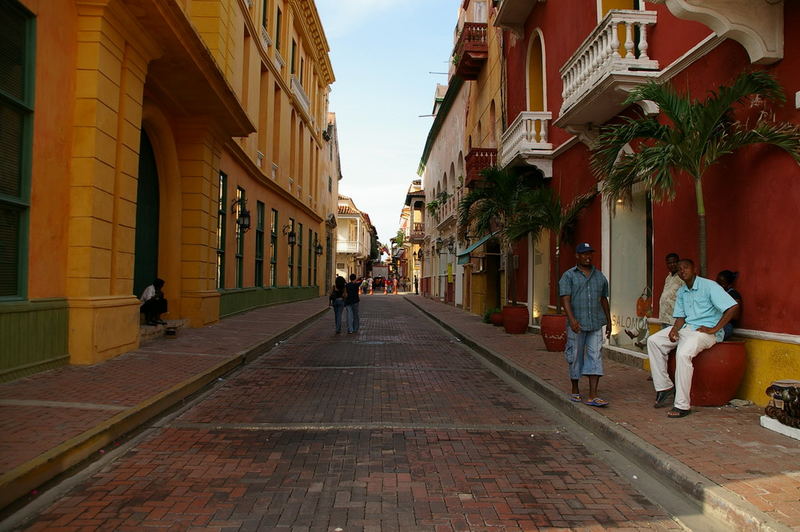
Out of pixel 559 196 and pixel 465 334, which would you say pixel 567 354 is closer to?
pixel 559 196

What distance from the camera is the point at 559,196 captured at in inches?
533

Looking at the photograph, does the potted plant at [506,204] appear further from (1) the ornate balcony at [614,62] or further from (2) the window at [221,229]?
(2) the window at [221,229]

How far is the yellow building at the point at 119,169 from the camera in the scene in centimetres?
748

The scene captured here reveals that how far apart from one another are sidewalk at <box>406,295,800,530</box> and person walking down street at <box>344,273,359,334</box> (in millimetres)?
8016

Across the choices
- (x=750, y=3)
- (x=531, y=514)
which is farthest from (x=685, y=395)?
(x=750, y=3)

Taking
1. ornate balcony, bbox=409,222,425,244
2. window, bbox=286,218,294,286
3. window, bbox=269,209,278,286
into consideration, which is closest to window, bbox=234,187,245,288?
window, bbox=269,209,278,286

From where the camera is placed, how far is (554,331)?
1144 cm

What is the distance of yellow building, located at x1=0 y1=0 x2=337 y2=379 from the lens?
24.5 ft

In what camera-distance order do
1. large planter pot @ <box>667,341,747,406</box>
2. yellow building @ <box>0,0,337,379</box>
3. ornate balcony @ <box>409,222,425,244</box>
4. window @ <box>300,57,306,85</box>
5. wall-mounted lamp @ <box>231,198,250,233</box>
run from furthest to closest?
ornate balcony @ <box>409,222,425,244</box>
window @ <box>300,57,306,85</box>
wall-mounted lamp @ <box>231,198,250,233</box>
yellow building @ <box>0,0,337,379</box>
large planter pot @ <box>667,341,747,406</box>

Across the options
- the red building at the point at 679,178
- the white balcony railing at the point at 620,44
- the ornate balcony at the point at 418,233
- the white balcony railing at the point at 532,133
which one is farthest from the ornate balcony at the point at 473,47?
the ornate balcony at the point at 418,233

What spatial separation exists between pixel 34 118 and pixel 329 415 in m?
5.38

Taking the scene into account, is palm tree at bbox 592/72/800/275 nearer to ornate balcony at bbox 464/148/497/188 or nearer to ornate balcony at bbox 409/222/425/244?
ornate balcony at bbox 464/148/497/188

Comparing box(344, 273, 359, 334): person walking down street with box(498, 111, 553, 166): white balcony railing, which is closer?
box(498, 111, 553, 166): white balcony railing

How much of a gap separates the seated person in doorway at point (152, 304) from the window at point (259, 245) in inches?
374
